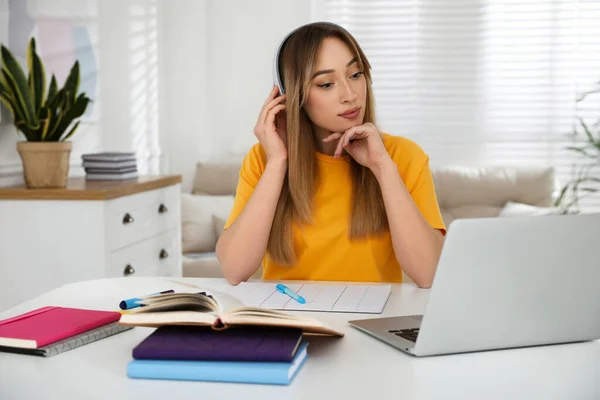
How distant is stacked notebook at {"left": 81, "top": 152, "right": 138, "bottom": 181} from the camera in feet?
10.0

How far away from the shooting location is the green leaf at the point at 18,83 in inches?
103

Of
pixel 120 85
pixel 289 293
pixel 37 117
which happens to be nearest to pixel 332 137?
pixel 289 293

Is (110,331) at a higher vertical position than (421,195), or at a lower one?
lower

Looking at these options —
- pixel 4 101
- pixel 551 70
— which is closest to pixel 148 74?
pixel 4 101

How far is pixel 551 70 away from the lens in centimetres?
483

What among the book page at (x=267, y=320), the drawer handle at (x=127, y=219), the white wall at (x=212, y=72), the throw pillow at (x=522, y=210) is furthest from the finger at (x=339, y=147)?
the white wall at (x=212, y=72)

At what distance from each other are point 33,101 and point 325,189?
52.7 inches

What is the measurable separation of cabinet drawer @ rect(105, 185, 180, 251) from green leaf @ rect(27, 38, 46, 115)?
1.50 feet

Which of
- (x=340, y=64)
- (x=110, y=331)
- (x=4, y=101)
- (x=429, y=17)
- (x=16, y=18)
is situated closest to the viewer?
(x=110, y=331)

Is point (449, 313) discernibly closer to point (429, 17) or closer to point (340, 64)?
point (340, 64)

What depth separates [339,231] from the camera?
6.01 ft

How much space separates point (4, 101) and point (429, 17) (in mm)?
3007

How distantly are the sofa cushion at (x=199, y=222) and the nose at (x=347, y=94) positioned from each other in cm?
266

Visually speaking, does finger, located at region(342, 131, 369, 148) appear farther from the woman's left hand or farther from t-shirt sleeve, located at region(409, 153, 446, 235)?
t-shirt sleeve, located at region(409, 153, 446, 235)
